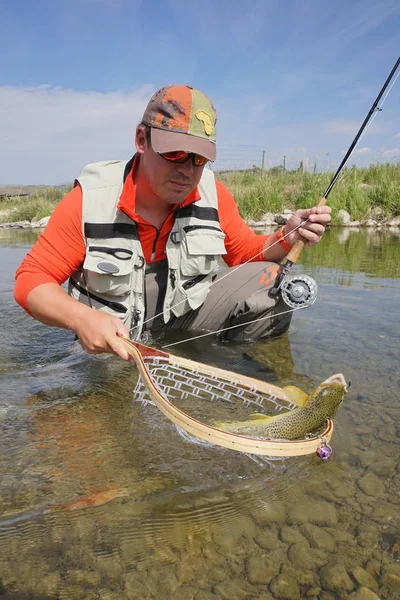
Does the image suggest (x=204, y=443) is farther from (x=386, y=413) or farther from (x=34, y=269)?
(x=34, y=269)

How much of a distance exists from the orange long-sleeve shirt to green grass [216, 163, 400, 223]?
39.8 ft

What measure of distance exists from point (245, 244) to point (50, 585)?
134 inches

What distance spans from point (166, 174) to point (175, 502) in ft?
6.77

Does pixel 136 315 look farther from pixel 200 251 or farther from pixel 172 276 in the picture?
pixel 200 251

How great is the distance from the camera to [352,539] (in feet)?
6.53

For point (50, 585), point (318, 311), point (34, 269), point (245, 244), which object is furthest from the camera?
point (318, 311)

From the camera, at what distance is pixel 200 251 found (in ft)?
13.1

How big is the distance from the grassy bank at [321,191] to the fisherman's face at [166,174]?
518 inches

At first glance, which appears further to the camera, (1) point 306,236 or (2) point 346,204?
(2) point 346,204

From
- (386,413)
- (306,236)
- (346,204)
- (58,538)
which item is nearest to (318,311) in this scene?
(306,236)

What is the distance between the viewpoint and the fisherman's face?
3232mm

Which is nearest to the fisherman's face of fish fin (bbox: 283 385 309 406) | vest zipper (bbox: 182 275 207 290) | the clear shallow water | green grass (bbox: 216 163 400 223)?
vest zipper (bbox: 182 275 207 290)

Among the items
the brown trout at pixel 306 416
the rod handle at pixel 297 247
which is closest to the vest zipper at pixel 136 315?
the rod handle at pixel 297 247

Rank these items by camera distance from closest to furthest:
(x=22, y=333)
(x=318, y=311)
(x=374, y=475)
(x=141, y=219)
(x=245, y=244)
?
(x=374, y=475) → (x=141, y=219) → (x=245, y=244) → (x=22, y=333) → (x=318, y=311)
